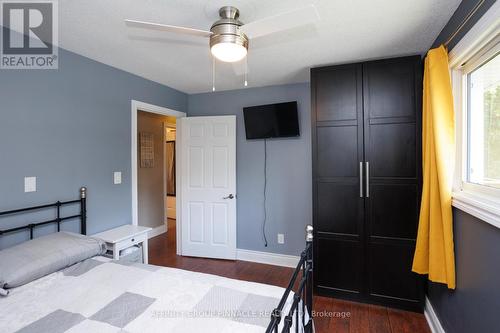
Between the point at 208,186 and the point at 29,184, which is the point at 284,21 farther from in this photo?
the point at 208,186

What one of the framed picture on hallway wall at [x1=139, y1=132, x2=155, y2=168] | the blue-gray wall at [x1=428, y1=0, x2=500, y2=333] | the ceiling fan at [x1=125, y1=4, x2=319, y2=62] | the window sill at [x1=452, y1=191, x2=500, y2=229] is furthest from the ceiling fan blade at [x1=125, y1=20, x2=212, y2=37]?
the framed picture on hallway wall at [x1=139, y1=132, x2=155, y2=168]

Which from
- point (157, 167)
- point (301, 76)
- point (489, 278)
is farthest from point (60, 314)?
point (157, 167)

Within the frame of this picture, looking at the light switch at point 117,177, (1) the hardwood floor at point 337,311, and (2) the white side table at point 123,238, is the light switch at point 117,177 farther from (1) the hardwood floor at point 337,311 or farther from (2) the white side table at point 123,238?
(1) the hardwood floor at point 337,311

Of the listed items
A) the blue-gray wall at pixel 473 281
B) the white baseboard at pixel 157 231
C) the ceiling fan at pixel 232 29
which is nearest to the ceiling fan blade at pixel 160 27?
the ceiling fan at pixel 232 29

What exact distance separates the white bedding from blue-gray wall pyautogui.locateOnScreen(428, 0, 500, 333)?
1075 millimetres

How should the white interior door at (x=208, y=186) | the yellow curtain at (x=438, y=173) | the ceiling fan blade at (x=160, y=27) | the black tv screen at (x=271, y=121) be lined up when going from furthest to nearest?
the white interior door at (x=208, y=186), the black tv screen at (x=271, y=121), the yellow curtain at (x=438, y=173), the ceiling fan blade at (x=160, y=27)

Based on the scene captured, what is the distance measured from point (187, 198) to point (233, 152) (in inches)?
38.6

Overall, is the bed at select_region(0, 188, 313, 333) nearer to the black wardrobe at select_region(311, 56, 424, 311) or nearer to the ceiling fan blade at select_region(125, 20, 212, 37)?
the black wardrobe at select_region(311, 56, 424, 311)

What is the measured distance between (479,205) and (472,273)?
1.55 ft

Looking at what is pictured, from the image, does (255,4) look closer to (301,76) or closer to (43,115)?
(301,76)

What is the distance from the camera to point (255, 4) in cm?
163

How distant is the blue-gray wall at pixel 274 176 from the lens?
3.31 meters

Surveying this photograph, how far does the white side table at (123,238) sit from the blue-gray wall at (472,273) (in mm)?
2721

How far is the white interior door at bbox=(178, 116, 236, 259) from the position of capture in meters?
3.59
